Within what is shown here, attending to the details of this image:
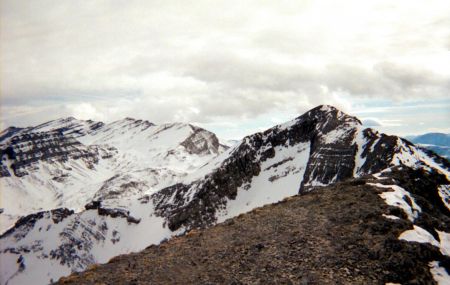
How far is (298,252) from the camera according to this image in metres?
21.2

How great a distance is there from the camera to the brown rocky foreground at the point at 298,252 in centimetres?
1823

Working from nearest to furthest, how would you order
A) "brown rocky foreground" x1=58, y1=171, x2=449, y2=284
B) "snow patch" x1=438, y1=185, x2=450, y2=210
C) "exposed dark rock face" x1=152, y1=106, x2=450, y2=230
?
"brown rocky foreground" x1=58, y1=171, x2=449, y2=284, "snow patch" x1=438, y1=185, x2=450, y2=210, "exposed dark rock face" x1=152, y1=106, x2=450, y2=230

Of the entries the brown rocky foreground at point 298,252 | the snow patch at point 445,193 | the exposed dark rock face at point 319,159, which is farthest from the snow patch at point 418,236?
the exposed dark rock face at point 319,159

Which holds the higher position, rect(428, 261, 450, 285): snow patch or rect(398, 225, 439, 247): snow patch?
rect(398, 225, 439, 247): snow patch

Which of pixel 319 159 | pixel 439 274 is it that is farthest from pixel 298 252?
pixel 319 159

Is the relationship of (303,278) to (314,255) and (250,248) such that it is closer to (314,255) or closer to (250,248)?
(314,255)

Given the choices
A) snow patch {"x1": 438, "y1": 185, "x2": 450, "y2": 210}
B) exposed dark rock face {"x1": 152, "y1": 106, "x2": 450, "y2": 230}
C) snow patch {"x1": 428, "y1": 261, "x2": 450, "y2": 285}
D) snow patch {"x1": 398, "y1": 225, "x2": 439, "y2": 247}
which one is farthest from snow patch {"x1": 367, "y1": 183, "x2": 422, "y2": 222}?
exposed dark rock face {"x1": 152, "y1": 106, "x2": 450, "y2": 230}

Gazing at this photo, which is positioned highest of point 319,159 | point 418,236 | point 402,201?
point 319,159

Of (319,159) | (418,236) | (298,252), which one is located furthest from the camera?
(319,159)

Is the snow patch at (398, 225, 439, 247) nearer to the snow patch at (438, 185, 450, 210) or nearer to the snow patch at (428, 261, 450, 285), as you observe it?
the snow patch at (428, 261, 450, 285)

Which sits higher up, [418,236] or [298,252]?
[418,236]

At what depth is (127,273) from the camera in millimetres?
23281

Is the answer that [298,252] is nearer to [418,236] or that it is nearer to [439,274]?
[418,236]

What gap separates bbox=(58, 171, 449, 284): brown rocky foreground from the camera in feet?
59.8
